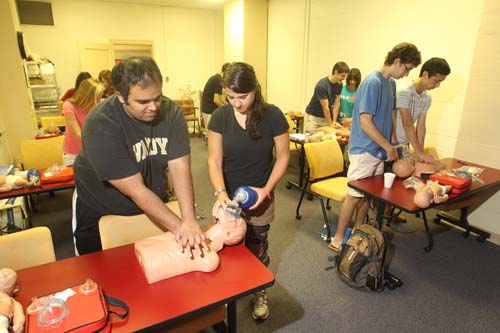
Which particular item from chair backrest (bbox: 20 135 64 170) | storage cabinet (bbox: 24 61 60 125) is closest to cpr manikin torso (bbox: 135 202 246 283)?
chair backrest (bbox: 20 135 64 170)

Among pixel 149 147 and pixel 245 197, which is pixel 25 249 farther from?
pixel 245 197

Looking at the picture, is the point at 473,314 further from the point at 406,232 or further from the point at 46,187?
the point at 46,187

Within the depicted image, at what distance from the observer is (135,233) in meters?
1.44

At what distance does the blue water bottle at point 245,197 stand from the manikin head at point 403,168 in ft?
4.38

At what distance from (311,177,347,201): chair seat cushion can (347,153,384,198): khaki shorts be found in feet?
0.87

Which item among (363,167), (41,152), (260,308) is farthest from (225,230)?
(41,152)

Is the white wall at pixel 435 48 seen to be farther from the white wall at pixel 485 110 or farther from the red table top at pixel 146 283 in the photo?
the red table top at pixel 146 283

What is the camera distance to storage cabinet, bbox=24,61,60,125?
5500mm

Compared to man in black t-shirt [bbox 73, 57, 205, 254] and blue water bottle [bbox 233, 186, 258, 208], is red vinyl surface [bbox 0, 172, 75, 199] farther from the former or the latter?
blue water bottle [bbox 233, 186, 258, 208]

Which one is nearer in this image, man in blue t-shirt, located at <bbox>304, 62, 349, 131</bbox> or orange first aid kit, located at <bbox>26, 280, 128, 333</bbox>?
orange first aid kit, located at <bbox>26, 280, 128, 333</bbox>

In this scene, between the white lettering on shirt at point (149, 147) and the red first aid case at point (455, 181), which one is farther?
the red first aid case at point (455, 181)

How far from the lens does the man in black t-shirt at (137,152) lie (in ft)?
3.70

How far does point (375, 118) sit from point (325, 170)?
2.41ft

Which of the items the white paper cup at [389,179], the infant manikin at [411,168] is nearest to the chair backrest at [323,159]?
the infant manikin at [411,168]
